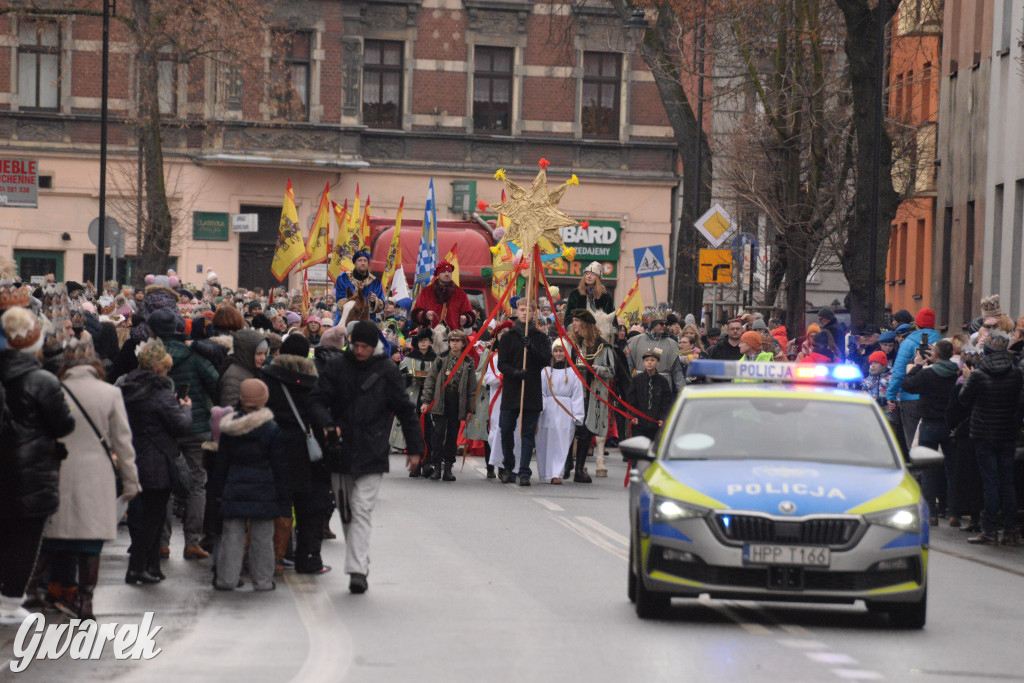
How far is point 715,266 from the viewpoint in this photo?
33875mm

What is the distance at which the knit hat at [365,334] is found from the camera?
12555 mm

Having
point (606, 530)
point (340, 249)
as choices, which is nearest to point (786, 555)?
point (606, 530)

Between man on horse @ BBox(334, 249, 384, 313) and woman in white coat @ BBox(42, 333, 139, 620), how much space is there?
1063cm

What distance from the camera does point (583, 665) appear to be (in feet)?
31.0

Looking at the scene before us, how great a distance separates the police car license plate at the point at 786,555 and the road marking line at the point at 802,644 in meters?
0.43

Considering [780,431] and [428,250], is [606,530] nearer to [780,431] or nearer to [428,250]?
[780,431]

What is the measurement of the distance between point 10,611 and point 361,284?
11767 millimetres

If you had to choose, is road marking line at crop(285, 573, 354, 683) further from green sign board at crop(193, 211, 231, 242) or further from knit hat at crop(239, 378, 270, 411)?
green sign board at crop(193, 211, 231, 242)

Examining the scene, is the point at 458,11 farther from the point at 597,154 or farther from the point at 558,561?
the point at 558,561

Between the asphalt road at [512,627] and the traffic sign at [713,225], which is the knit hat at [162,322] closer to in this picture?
the asphalt road at [512,627]

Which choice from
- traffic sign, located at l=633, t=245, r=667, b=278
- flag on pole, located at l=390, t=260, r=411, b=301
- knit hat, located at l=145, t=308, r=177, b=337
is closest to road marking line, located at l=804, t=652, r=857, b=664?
knit hat, located at l=145, t=308, r=177, b=337

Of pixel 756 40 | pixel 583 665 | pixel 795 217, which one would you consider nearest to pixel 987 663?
pixel 583 665

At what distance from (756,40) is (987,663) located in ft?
98.7

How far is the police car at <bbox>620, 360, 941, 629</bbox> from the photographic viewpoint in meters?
10.6
